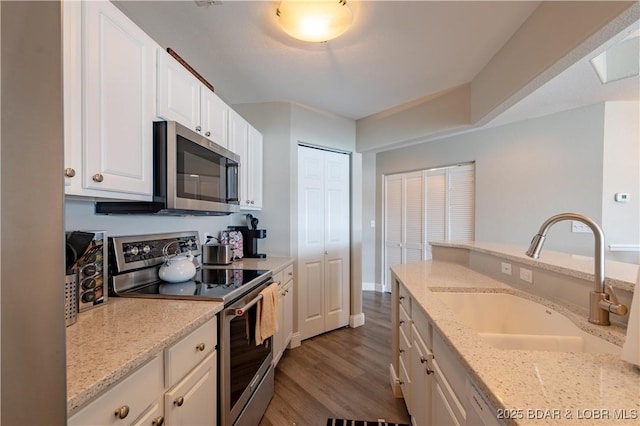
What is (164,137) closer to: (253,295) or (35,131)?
(253,295)

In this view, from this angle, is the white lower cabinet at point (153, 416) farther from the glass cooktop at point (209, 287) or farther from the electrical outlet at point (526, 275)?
the electrical outlet at point (526, 275)

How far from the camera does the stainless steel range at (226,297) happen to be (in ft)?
4.55

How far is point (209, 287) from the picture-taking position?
1.57 m

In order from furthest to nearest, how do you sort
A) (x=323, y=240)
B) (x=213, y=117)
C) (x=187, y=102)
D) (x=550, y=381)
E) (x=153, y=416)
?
(x=323, y=240), (x=213, y=117), (x=187, y=102), (x=153, y=416), (x=550, y=381)

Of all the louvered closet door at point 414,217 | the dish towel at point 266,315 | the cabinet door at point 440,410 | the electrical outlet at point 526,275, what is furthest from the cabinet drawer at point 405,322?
A: the louvered closet door at point 414,217

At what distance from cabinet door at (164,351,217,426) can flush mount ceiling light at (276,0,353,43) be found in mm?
1748

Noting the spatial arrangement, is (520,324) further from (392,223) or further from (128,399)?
(392,223)

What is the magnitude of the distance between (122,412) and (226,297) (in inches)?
24.1

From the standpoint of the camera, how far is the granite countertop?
718 mm

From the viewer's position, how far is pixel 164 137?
4.53 ft

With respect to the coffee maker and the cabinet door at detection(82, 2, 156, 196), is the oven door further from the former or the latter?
the coffee maker

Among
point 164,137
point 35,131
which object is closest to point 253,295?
point 164,137

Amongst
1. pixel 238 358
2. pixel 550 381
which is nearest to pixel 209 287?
pixel 238 358

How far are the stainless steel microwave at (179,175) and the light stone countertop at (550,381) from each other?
1.35 m
